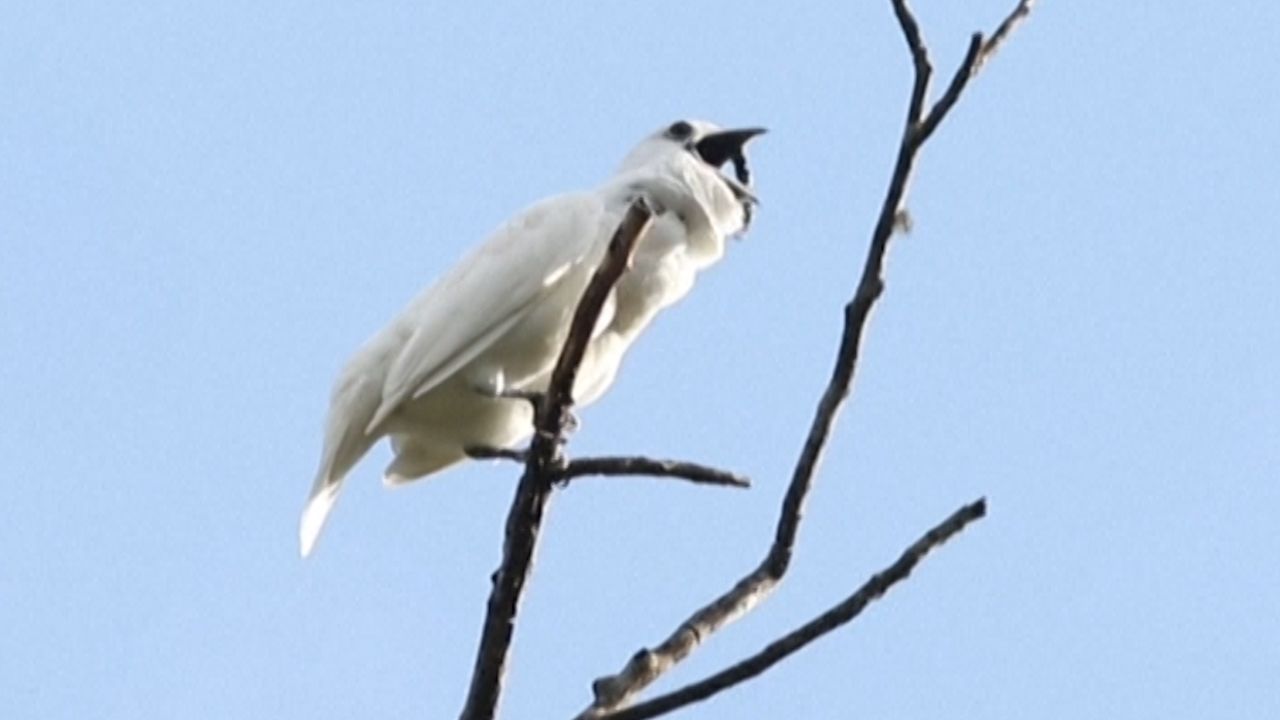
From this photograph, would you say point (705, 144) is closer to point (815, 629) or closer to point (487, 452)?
point (487, 452)

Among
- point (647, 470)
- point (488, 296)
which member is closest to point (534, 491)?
point (647, 470)

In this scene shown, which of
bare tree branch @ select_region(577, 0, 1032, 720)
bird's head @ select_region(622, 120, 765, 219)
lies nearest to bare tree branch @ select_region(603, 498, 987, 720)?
bare tree branch @ select_region(577, 0, 1032, 720)

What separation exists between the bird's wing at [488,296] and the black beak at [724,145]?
1142 millimetres

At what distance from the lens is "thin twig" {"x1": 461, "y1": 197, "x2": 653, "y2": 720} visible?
13.1ft

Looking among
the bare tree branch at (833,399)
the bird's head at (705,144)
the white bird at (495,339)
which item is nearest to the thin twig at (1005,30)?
the bare tree branch at (833,399)

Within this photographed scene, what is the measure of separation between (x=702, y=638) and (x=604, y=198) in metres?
2.90

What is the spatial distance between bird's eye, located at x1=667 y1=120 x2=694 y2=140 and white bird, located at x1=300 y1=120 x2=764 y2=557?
101 centimetres

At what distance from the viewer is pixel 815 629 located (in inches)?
146

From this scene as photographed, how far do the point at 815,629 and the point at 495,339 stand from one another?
2.86m

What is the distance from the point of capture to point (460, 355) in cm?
643

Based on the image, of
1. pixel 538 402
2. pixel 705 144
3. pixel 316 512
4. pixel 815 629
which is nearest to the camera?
pixel 815 629

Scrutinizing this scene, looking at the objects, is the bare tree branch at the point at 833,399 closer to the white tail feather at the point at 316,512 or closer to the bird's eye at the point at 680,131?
the white tail feather at the point at 316,512

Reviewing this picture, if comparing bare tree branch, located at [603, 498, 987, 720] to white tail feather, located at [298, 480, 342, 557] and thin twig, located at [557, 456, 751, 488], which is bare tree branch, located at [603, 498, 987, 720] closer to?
thin twig, located at [557, 456, 751, 488]

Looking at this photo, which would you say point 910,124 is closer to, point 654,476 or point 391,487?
point 654,476
